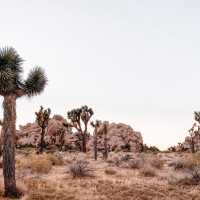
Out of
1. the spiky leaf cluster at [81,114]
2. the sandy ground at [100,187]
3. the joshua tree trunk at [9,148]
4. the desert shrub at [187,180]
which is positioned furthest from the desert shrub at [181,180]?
the spiky leaf cluster at [81,114]

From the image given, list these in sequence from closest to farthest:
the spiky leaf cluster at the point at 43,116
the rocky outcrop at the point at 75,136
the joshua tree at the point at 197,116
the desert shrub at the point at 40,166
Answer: the desert shrub at the point at 40,166
the spiky leaf cluster at the point at 43,116
the joshua tree at the point at 197,116
the rocky outcrop at the point at 75,136

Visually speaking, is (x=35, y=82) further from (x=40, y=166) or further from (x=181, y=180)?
(x=181, y=180)

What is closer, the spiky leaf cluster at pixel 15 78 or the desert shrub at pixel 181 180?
the spiky leaf cluster at pixel 15 78

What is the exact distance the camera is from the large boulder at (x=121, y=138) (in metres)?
63.3

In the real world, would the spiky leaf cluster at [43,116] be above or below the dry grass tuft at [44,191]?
above

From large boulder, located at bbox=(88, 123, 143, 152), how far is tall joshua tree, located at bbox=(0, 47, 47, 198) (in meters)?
48.7

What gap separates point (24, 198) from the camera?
38.5 feet

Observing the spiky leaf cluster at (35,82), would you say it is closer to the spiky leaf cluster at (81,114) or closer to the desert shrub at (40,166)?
the desert shrub at (40,166)

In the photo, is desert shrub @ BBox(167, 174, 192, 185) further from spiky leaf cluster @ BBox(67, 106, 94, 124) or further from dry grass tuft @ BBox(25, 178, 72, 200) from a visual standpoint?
spiky leaf cluster @ BBox(67, 106, 94, 124)

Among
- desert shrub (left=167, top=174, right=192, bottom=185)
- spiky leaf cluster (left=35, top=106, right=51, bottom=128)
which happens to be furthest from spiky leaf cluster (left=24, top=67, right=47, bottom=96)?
spiky leaf cluster (left=35, top=106, right=51, bottom=128)

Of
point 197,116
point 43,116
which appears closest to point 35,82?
point 43,116

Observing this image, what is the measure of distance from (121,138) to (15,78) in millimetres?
55536

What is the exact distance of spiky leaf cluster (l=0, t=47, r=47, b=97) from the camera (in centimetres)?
1185

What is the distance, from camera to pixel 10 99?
12.0 m
